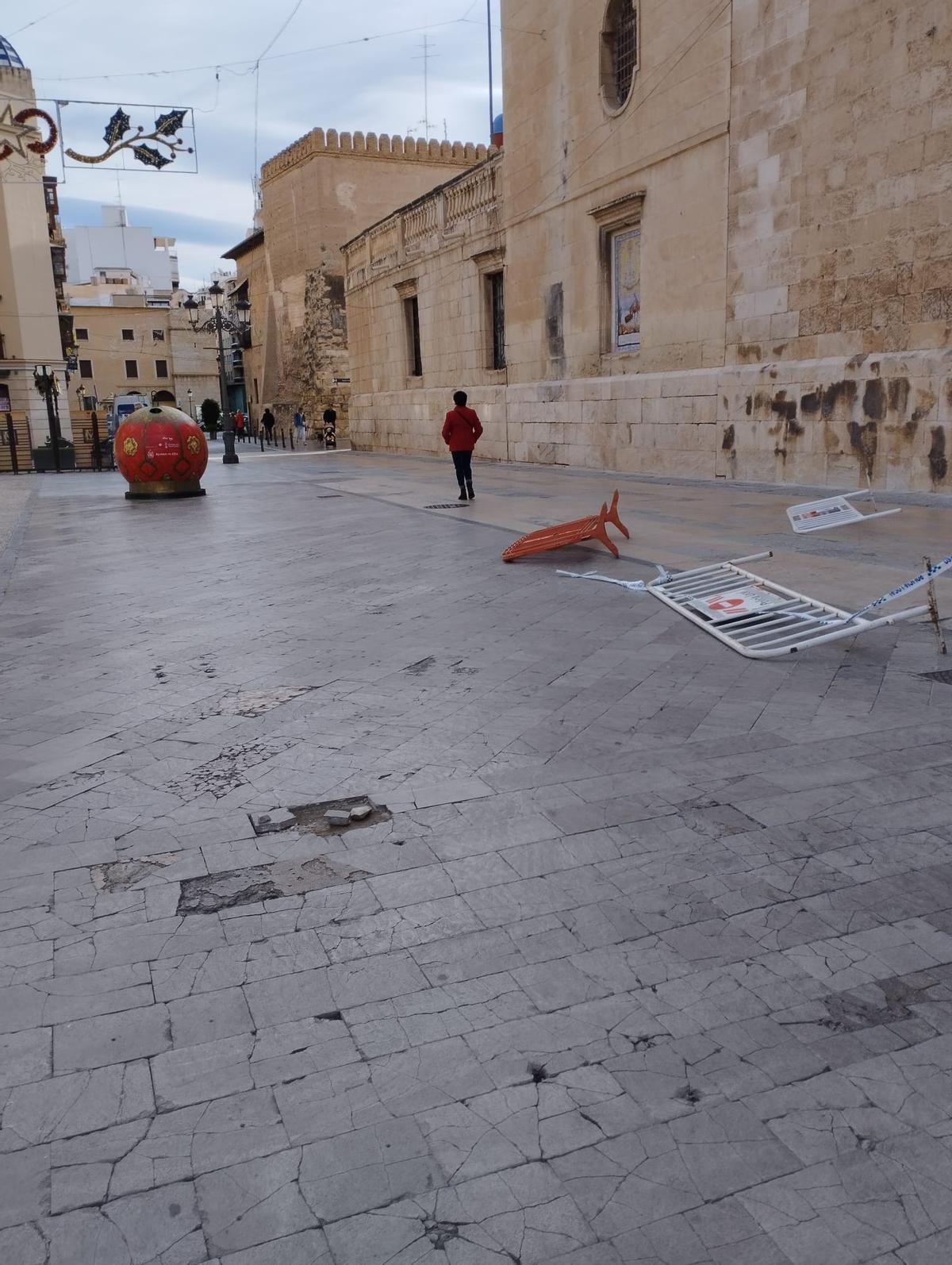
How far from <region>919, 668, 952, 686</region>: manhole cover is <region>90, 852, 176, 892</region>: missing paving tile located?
3.73 metres

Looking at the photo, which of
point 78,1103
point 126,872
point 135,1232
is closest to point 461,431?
point 126,872

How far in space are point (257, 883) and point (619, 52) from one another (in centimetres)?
1863

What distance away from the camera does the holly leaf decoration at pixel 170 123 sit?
542 inches

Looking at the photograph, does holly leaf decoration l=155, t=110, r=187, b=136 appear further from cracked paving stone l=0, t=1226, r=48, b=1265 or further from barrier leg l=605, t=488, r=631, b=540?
cracked paving stone l=0, t=1226, r=48, b=1265

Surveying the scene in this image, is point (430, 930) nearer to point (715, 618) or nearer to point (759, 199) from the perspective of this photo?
point (715, 618)

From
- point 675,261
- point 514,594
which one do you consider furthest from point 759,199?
point 514,594

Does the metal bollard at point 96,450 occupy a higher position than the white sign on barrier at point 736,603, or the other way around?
the metal bollard at point 96,450

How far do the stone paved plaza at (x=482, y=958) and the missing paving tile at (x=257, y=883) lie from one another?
0.02 metres

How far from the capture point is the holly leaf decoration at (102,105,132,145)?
44.1ft

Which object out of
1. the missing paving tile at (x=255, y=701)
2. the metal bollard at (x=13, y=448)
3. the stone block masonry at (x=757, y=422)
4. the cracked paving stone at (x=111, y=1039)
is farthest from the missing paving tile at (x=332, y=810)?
the metal bollard at (x=13, y=448)

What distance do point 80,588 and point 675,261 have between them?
38.0 feet

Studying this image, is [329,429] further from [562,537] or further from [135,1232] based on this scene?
[135,1232]

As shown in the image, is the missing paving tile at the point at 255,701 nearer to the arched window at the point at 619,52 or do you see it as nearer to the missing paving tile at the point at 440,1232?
the missing paving tile at the point at 440,1232

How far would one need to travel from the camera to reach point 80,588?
8398 millimetres
